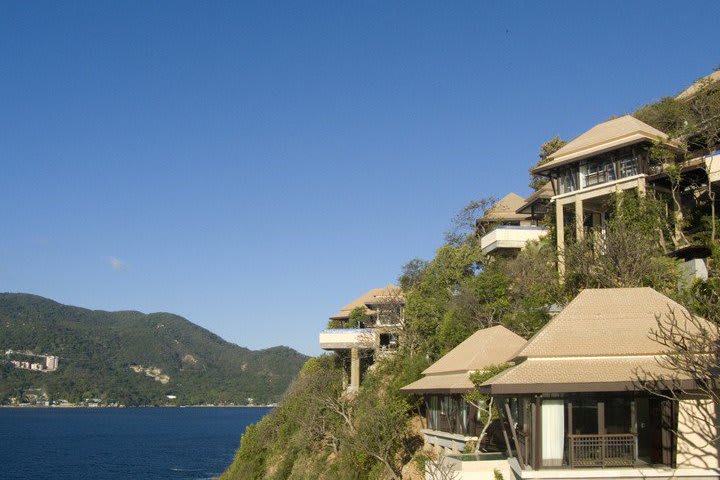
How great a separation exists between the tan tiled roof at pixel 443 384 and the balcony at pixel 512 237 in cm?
1305

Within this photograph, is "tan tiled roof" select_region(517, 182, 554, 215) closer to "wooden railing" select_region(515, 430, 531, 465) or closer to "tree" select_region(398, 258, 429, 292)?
"tree" select_region(398, 258, 429, 292)

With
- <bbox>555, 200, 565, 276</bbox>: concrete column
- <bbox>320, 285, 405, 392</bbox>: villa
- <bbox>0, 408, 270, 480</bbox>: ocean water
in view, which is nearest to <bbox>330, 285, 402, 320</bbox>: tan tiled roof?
<bbox>320, 285, 405, 392</bbox>: villa

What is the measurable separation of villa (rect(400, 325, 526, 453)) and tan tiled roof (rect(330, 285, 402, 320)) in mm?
18235

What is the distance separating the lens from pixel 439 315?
39.2m

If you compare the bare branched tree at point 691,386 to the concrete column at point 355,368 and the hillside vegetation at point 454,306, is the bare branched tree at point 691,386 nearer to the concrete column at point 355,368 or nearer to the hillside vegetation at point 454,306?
the hillside vegetation at point 454,306

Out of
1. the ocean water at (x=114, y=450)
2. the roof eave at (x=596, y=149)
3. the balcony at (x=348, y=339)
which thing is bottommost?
the ocean water at (x=114, y=450)

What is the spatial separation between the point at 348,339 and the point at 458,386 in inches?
822

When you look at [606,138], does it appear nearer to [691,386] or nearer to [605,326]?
[605,326]

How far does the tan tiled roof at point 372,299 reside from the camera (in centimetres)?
4931

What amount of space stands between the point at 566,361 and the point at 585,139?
21.8 meters

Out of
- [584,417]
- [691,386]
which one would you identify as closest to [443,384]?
[584,417]

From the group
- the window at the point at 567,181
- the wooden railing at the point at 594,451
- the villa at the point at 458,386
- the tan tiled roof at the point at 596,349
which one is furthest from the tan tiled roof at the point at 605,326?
the window at the point at 567,181

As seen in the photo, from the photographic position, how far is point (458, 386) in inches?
1020

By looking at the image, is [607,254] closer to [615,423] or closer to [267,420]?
[615,423]
